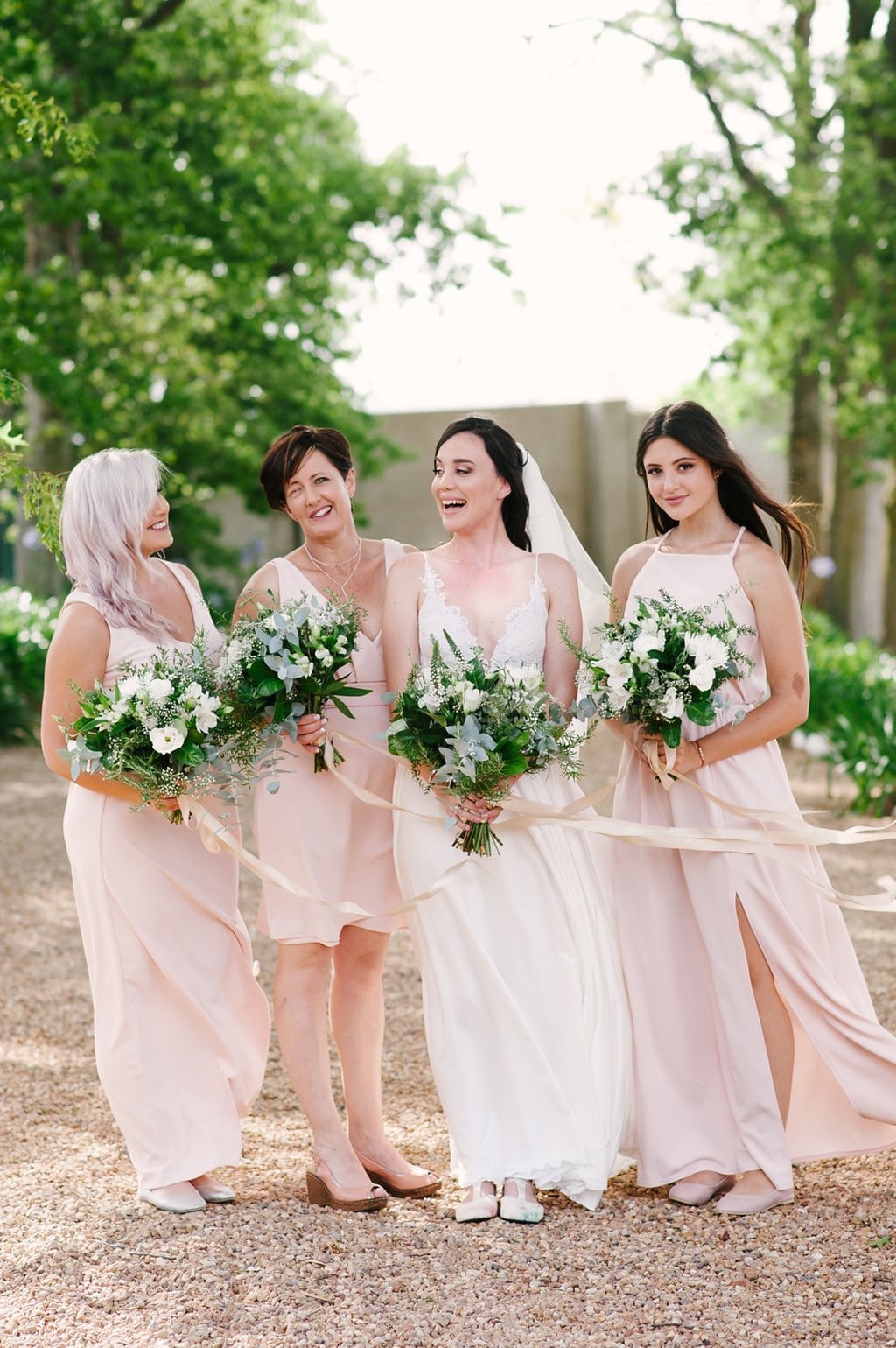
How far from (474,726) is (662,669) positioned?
0.54 m

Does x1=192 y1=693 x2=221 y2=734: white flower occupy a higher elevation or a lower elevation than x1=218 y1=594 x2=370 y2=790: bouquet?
lower

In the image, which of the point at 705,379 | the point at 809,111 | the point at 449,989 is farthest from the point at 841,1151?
the point at 809,111

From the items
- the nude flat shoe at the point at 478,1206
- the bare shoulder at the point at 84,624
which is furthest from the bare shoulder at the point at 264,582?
the nude flat shoe at the point at 478,1206

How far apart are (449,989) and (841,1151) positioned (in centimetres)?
130

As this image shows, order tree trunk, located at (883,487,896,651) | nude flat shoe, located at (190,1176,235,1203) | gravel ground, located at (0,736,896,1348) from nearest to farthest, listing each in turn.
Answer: gravel ground, located at (0,736,896,1348) < nude flat shoe, located at (190,1176,235,1203) < tree trunk, located at (883,487,896,651)

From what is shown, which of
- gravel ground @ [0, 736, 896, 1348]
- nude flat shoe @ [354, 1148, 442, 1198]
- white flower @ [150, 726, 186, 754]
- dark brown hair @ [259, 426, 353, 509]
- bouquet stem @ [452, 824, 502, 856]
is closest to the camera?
gravel ground @ [0, 736, 896, 1348]

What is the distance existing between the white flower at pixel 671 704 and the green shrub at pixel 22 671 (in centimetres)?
999

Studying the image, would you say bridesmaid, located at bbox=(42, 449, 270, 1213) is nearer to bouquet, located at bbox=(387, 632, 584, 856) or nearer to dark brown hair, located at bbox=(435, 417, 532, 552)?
bouquet, located at bbox=(387, 632, 584, 856)

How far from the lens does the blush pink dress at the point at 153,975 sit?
412cm

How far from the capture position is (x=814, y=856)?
4262 millimetres

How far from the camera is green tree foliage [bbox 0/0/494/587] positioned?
12.9m

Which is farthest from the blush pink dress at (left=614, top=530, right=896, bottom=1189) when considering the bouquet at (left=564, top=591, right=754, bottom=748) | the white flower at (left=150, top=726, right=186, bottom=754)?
the white flower at (left=150, top=726, right=186, bottom=754)

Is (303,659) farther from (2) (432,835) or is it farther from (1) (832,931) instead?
(1) (832,931)

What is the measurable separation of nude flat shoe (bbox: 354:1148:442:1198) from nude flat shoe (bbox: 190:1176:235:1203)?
0.39 meters
